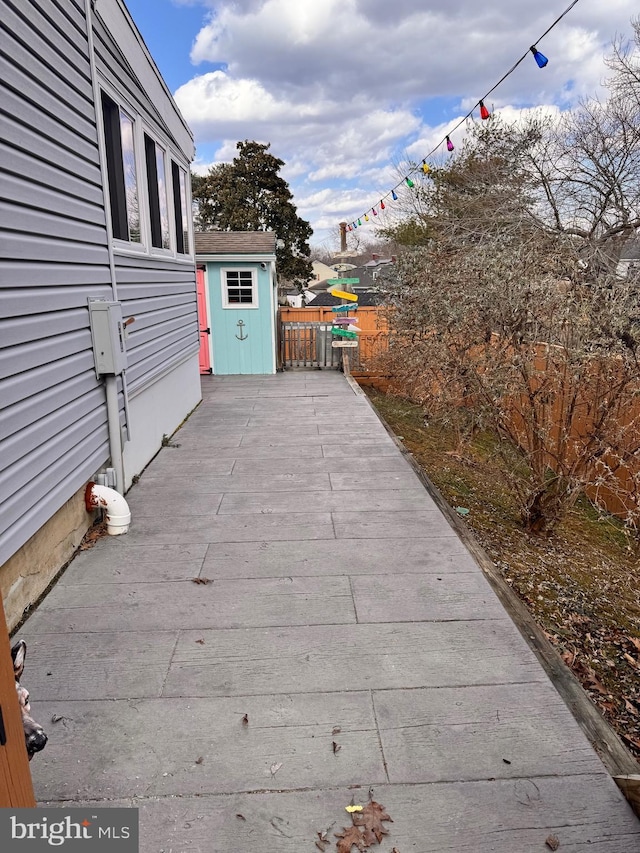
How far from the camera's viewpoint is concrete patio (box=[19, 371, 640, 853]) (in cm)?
176

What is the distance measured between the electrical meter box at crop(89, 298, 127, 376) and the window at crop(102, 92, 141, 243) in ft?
3.10

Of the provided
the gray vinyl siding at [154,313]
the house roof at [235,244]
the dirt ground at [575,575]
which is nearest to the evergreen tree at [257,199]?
the house roof at [235,244]

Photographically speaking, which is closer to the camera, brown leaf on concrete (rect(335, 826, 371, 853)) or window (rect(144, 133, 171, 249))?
brown leaf on concrete (rect(335, 826, 371, 853))

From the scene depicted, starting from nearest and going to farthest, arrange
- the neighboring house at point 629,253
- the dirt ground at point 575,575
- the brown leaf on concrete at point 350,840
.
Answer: the brown leaf on concrete at point 350,840, the dirt ground at point 575,575, the neighboring house at point 629,253

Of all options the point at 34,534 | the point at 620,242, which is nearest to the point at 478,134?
the point at 620,242

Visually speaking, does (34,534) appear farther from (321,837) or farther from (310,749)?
(321,837)

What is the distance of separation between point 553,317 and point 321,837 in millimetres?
4032

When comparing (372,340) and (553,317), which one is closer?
(553,317)

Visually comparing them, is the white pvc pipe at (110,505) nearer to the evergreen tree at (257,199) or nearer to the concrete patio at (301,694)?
the concrete patio at (301,694)

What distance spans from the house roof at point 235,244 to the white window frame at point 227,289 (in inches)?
14.0

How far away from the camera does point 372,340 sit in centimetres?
1167

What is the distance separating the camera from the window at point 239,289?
10586 millimetres

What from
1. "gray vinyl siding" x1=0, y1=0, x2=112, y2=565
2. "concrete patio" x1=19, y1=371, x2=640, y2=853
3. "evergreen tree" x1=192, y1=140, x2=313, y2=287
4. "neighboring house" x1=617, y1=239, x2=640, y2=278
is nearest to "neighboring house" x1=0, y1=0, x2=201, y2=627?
"gray vinyl siding" x1=0, y1=0, x2=112, y2=565

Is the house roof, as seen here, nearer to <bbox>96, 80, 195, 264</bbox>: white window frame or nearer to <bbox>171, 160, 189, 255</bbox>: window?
<bbox>171, 160, 189, 255</bbox>: window
